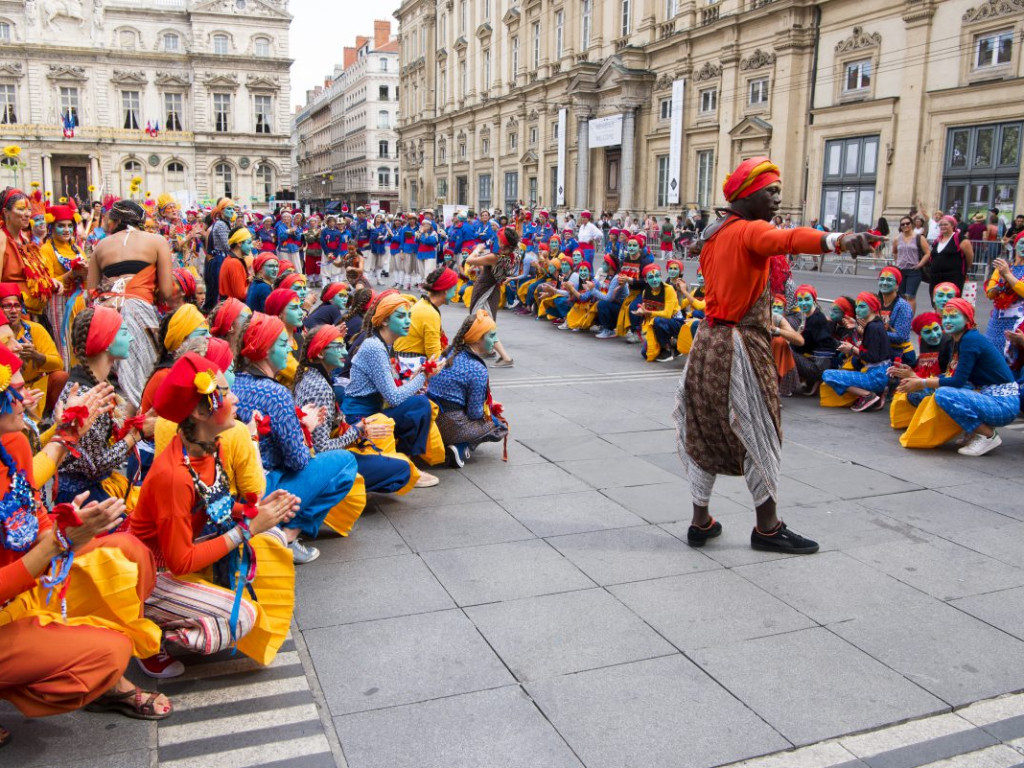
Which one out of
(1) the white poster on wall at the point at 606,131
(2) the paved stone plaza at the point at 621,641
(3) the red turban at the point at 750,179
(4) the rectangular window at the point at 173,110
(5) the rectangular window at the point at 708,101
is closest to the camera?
(2) the paved stone plaza at the point at 621,641

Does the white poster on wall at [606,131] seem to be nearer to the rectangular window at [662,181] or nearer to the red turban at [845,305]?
the rectangular window at [662,181]

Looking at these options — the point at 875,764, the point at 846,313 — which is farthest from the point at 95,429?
the point at 846,313

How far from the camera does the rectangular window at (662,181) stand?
1284 inches

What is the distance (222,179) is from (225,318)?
191 feet

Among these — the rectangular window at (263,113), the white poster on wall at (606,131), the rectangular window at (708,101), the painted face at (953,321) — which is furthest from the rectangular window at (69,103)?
the painted face at (953,321)

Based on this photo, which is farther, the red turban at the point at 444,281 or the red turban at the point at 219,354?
the red turban at the point at 444,281

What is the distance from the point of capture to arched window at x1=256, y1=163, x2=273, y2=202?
5919 centimetres

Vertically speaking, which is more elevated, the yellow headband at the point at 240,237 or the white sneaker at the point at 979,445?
the yellow headband at the point at 240,237

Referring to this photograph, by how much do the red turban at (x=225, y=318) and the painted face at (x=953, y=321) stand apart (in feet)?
17.4

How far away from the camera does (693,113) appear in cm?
3059

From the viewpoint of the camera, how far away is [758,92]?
2742cm

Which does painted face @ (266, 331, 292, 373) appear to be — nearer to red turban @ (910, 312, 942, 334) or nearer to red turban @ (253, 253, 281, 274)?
red turban @ (253, 253, 281, 274)

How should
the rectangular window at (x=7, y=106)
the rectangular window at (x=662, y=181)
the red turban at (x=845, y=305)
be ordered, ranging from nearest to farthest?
1. the red turban at (x=845, y=305)
2. the rectangular window at (x=662, y=181)
3. the rectangular window at (x=7, y=106)

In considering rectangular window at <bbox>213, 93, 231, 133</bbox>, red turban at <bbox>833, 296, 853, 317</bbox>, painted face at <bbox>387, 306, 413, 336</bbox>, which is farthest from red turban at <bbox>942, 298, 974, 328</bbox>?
rectangular window at <bbox>213, 93, 231, 133</bbox>
